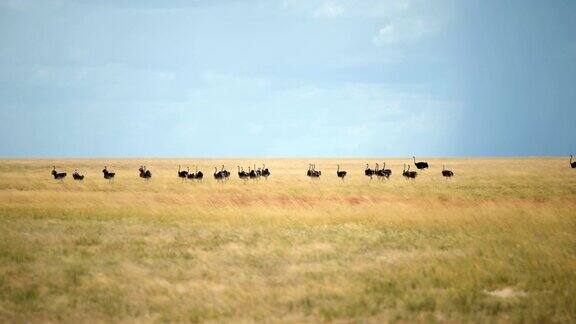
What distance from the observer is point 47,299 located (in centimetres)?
817

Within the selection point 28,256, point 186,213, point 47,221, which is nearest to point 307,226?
point 186,213

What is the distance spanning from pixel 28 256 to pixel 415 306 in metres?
9.11

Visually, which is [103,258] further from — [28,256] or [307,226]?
Answer: [307,226]

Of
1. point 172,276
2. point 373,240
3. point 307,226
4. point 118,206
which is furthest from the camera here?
point 118,206

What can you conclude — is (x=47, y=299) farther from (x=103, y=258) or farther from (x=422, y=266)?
(x=422, y=266)

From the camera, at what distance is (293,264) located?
1066cm

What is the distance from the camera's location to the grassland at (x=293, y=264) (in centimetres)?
763

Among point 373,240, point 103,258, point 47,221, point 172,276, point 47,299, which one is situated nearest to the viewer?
point 47,299

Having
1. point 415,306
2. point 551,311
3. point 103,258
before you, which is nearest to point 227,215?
point 103,258

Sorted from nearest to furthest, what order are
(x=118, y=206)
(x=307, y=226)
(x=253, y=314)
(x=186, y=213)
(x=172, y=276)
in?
(x=253, y=314), (x=172, y=276), (x=307, y=226), (x=186, y=213), (x=118, y=206)

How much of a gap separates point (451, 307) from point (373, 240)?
19.3ft

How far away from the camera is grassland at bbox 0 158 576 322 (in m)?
7.63

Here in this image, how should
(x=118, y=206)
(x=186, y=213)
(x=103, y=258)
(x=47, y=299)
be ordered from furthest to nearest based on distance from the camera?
(x=118, y=206)
(x=186, y=213)
(x=103, y=258)
(x=47, y=299)

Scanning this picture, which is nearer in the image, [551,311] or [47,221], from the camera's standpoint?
[551,311]
